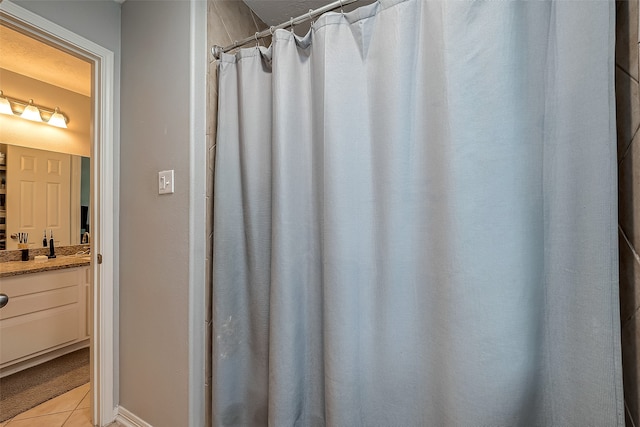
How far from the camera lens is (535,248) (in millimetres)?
812

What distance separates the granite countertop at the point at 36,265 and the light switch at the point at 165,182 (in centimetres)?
159

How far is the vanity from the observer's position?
199cm

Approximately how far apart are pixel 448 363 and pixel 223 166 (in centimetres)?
117

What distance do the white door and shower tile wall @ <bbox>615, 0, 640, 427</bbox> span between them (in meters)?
3.70

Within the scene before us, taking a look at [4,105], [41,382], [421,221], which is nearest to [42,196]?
[4,105]

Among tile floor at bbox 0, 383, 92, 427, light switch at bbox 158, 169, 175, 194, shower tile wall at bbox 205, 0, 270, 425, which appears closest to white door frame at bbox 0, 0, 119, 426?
tile floor at bbox 0, 383, 92, 427

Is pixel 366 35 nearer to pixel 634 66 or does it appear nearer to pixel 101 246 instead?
pixel 634 66

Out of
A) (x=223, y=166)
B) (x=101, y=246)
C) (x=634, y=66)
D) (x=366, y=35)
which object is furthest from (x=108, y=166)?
(x=634, y=66)

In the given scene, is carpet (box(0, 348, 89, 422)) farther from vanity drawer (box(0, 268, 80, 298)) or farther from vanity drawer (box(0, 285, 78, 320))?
vanity drawer (box(0, 268, 80, 298))

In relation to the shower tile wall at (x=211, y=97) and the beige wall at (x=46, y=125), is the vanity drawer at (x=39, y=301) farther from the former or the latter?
the shower tile wall at (x=211, y=97)

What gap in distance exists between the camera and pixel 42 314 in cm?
218

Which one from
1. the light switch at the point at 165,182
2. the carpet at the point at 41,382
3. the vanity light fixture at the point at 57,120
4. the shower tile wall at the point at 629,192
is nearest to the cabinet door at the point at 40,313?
the carpet at the point at 41,382

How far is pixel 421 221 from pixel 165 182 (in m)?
1.14

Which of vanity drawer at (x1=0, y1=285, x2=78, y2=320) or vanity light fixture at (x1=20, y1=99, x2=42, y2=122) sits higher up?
vanity light fixture at (x1=20, y1=99, x2=42, y2=122)
